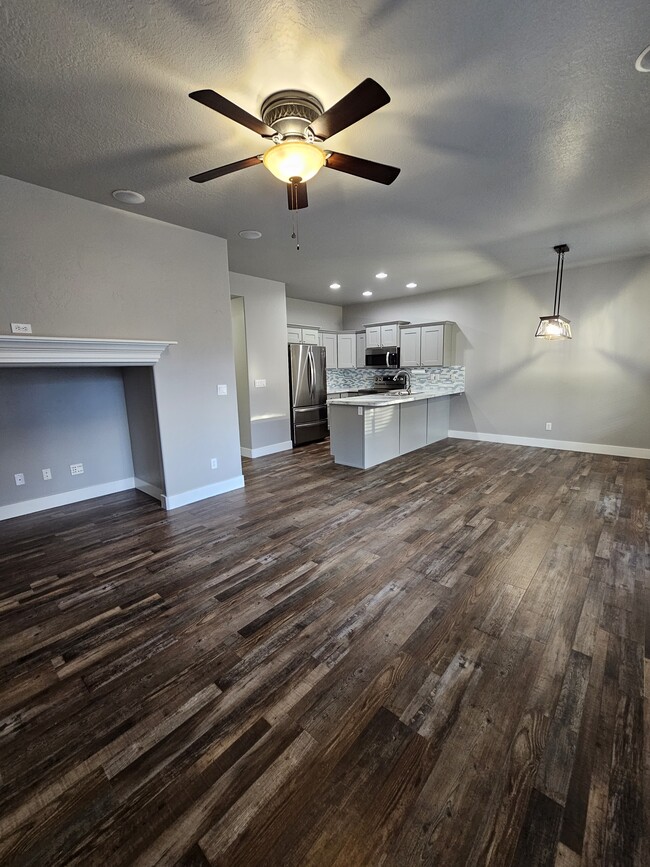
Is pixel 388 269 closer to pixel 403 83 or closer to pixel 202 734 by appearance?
pixel 403 83

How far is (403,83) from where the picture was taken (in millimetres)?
1838

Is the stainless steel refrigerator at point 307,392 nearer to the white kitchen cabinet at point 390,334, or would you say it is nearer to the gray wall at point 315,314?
the gray wall at point 315,314

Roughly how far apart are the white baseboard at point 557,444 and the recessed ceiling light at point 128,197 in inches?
243

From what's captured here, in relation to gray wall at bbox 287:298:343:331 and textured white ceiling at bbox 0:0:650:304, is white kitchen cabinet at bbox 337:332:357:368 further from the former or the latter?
textured white ceiling at bbox 0:0:650:304

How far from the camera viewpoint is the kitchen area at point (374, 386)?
5.12 meters

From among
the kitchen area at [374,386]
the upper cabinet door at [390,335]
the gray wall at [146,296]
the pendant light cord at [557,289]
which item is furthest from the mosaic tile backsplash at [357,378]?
the gray wall at [146,296]

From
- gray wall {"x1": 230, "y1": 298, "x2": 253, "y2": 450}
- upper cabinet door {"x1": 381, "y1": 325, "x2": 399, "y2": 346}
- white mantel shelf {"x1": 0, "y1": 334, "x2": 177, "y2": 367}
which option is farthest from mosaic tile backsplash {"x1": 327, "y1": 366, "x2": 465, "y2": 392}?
white mantel shelf {"x1": 0, "y1": 334, "x2": 177, "y2": 367}

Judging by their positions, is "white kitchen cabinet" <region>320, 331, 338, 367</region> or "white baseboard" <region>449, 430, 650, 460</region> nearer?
"white baseboard" <region>449, 430, 650, 460</region>

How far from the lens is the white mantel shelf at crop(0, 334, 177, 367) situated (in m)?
2.69

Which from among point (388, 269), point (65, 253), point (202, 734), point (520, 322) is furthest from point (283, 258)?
point (202, 734)

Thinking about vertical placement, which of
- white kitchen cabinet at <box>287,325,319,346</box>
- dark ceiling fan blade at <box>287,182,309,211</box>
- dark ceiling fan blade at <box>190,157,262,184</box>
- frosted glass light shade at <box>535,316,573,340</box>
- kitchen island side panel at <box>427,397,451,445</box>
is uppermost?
dark ceiling fan blade at <box>190,157,262,184</box>

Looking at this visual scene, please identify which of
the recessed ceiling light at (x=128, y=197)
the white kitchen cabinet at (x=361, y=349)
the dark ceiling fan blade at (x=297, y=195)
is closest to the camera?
the dark ceiling fan blade at (x=297, y=195)

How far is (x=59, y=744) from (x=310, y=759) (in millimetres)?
1007

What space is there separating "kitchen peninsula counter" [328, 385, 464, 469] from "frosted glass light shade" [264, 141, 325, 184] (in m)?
3.19
